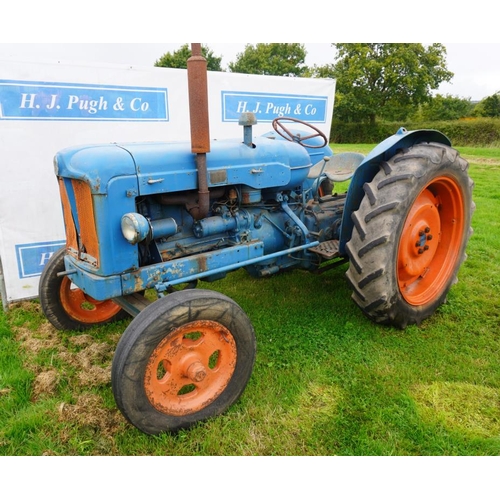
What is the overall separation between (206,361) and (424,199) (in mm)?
2154

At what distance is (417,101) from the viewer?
28.9 metres

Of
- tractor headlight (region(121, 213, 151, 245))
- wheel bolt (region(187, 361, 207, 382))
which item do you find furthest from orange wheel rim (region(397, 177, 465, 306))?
tractor headlight (region(121, 213, 151, 245))

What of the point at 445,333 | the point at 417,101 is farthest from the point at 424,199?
the point at 417,101

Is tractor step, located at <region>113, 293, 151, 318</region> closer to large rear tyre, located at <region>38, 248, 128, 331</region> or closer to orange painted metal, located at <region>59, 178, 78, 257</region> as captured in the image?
orange painted metal, located at <region>59, 178, 78, 257</region>

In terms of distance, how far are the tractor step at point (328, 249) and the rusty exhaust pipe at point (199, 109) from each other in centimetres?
115

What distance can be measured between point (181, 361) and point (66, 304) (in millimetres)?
1469

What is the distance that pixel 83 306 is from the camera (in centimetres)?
331

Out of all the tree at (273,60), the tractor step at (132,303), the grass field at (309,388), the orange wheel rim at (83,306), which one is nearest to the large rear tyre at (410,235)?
the grass field at (309,388)

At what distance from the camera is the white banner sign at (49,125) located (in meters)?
3.64

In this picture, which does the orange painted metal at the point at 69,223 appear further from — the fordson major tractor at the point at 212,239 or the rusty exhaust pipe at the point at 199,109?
the rusty exhaust pipe at the point at 199,109

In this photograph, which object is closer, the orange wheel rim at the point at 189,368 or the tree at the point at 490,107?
the orange wheel rim at the point at 189,368

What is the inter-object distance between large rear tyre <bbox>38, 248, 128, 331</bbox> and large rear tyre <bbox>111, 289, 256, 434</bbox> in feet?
4.09

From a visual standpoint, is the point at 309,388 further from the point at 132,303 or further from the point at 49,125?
the point at 49,125

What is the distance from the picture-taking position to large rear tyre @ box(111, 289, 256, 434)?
6.49 ft
